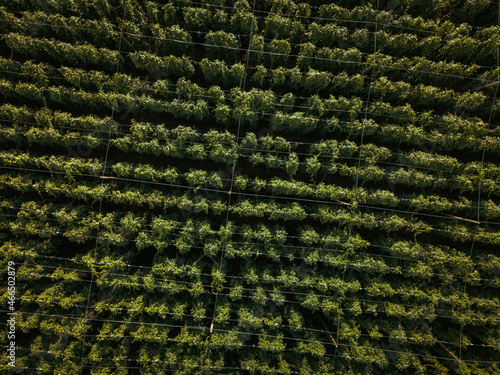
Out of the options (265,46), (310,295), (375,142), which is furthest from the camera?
(375,142)

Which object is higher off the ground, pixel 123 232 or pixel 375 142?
pixel 375 142

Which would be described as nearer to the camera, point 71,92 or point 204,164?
point 71,92

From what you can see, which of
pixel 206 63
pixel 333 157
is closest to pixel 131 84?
pixel 206 63

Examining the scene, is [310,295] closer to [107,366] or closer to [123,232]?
[123,232]

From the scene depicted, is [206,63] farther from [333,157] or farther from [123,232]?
[123,232]

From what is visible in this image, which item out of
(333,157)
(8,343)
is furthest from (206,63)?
(8,343)

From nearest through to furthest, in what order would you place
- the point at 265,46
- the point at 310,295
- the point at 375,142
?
the point at 310,295 → the point at 265,46 → the point at 375,142

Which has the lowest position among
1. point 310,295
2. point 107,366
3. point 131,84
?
point 107,366
